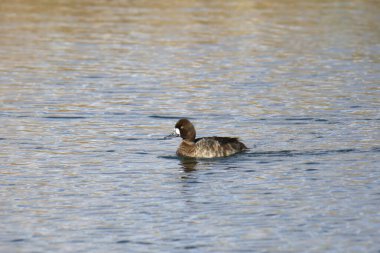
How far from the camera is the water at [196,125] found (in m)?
14.4

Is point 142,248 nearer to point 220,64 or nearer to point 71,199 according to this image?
point 71,199

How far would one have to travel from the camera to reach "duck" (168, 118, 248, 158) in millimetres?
19686

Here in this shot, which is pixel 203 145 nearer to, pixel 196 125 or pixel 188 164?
pixel 188 164

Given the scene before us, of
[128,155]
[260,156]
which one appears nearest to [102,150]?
[128,155]

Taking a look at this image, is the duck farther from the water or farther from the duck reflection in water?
the water

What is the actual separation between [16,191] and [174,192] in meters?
2.59

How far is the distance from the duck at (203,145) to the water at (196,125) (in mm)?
236

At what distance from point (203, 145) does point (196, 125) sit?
3013 millimetres

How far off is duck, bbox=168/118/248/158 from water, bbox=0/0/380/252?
236 mm

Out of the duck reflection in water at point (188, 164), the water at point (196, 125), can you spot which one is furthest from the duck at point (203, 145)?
the water at point (196, 125)

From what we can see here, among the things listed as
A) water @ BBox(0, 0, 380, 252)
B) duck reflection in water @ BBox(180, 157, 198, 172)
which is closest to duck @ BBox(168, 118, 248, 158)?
duck reflection in water @ BBox(180, 157, 198, 172)

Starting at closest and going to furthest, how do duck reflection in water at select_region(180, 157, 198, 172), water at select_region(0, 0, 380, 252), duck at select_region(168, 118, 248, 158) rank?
water at select_region(0, 0, 380, 252), duck reflection in water at select_region(180, 157, 198, 172), duck at select_region(168, 118, 248, 158)

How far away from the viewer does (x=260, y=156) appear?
1959 cm

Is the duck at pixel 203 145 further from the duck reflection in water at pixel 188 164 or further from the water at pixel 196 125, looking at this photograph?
the water at pixel 196 125
